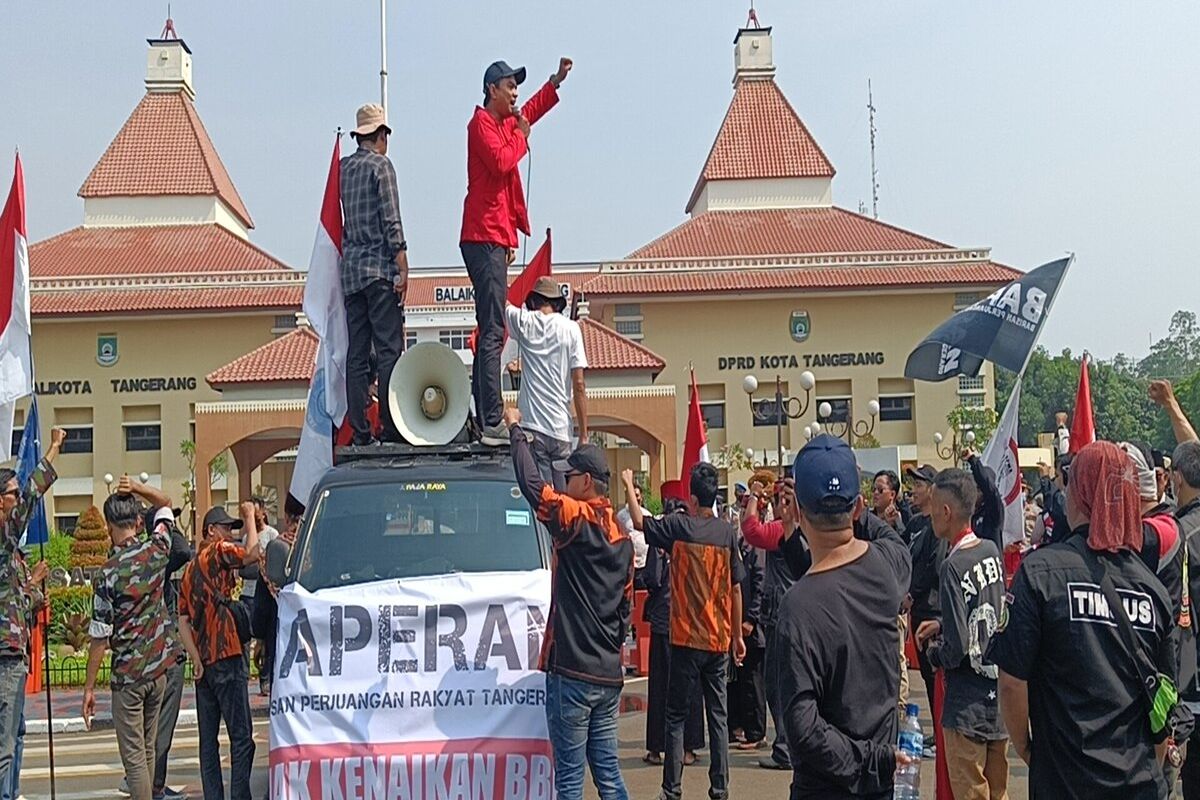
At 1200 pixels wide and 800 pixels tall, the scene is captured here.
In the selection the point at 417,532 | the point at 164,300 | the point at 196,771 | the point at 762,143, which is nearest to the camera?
the point at 417,532

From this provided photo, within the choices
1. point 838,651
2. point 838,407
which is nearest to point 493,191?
point 838,651

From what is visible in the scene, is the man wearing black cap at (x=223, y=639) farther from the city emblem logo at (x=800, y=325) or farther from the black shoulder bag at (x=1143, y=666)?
the city emblem logo at (x=800, y=325)

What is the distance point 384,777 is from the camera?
6.49 meters

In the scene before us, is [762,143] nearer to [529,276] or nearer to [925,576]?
[529,276]

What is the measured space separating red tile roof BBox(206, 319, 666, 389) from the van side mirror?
128 ft

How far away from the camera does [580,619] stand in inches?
264

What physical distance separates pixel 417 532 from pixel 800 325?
5027 centimetres

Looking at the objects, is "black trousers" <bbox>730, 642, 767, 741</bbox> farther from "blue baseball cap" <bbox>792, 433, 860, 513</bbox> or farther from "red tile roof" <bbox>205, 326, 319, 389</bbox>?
"red tile roof" <bbox>205, 326, 319, 389</bbox>

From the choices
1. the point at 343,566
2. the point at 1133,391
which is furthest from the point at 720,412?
the point at 1133,391

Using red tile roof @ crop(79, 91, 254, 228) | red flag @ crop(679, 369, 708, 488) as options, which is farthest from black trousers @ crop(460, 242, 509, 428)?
red tile roof @ crop(79, 91, 254, 228)

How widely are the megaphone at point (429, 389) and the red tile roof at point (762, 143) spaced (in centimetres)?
5489

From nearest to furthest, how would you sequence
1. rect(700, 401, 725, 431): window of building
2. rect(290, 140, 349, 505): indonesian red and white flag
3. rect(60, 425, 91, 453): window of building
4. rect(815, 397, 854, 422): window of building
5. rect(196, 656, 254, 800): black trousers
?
1. rect(196, 656, 254, 800): black trousers
2. rect(290, 140, 349, 505): indonesian red and white flag
3. rect(815, 397, 854, 422): window of building
4. rect(700, 401, 725, 431): window of building
5. rect(60, 425, 91, 453): window of building

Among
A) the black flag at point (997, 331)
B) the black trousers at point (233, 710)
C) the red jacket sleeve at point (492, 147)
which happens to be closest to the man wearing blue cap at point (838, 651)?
the black trousers at point (233, 710)

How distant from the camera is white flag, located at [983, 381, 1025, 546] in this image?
1027cm
